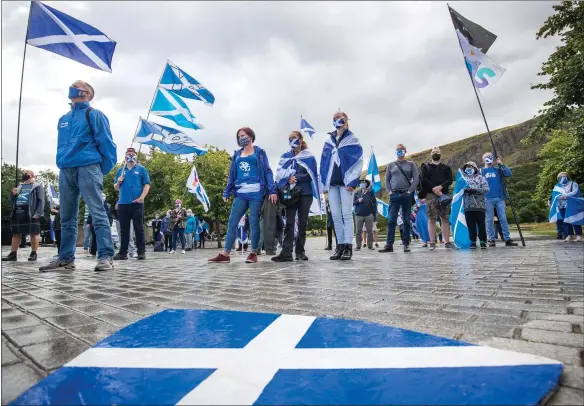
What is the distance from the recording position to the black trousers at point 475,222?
745 centimetres

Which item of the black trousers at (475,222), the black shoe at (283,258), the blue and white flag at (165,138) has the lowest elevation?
the black shoe at (283,258)

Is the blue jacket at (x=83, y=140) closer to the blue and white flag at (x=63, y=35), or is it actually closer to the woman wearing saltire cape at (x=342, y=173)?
the blue and white flag at (x=63, y=35)

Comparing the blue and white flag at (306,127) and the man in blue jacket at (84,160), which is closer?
the man in blue jacket at (84,160)

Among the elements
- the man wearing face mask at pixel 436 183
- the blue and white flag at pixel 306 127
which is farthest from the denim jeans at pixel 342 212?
the blue and white flag at pixel 306 127

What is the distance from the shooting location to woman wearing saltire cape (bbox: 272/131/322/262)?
5.78 m

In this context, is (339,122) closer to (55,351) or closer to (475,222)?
(475,222)

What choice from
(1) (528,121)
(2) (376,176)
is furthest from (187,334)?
(1) (528,121)

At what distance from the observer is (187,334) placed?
1.57 meters

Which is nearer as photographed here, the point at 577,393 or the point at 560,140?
the point at 577,393

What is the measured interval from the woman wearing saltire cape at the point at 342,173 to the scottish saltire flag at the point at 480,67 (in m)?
4.46

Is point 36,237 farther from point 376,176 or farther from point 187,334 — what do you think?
point 376,176

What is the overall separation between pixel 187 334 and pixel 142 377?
46 cm

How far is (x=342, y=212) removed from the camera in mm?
5500

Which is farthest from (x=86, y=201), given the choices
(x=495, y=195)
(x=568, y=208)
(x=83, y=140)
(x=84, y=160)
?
A: (x=568, y=208)
